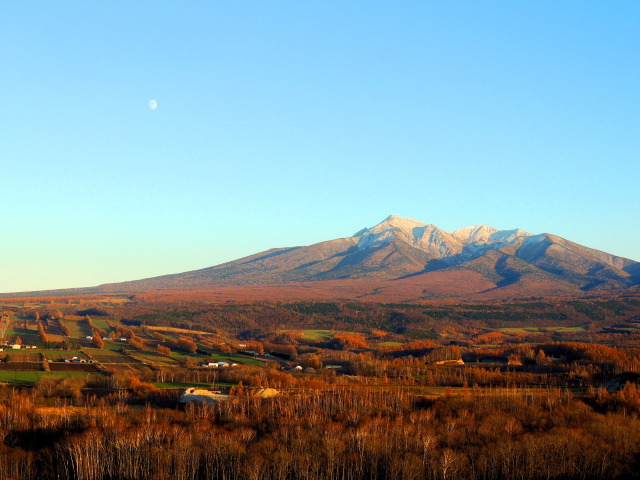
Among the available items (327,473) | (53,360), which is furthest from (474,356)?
(327,473)

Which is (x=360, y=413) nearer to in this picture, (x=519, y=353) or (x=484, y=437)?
(x=484, y=437)

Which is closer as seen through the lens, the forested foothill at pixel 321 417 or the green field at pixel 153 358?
the forested foothill at pixel 321 417

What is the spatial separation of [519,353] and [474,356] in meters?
9.27

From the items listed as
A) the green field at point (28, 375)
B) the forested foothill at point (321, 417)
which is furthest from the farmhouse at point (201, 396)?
the green field at point (28, 375)

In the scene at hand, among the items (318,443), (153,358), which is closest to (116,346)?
(153,358)

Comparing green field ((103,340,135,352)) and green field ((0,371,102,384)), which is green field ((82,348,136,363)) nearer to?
green field ((103,340,135,352))

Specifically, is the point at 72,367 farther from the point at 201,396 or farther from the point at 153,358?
the point at 201,396

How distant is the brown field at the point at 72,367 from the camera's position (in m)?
122

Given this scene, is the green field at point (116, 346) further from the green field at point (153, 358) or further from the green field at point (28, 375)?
the green field at point (28, 375)

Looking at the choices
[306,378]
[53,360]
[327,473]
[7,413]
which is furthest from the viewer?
[53,360]

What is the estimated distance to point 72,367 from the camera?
125 metres

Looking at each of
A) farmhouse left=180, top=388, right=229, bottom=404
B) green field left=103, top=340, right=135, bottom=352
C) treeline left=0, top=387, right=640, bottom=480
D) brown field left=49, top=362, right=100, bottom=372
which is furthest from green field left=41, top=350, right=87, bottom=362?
treeline left=0, top=387, right=640, bottom=480

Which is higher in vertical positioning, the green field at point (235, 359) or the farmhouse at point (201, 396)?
the farmhouse at point (201, 396)

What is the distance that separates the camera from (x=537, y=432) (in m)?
71.6
